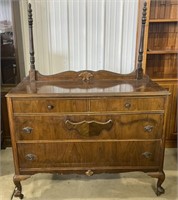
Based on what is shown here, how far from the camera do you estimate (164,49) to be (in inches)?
87.4

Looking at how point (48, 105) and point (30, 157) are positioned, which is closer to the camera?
point (48, 105)

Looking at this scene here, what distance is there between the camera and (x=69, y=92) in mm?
1608

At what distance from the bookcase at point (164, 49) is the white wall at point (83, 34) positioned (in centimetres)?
17

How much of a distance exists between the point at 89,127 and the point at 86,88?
31cm

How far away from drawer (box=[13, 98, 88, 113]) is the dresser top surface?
4 cm

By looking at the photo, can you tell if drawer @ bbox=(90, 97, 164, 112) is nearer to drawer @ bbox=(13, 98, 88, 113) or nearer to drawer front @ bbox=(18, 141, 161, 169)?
drawer @ bbox=(13, 98, 88, 113)

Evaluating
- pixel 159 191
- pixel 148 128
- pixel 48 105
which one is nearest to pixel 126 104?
pixel 148 128

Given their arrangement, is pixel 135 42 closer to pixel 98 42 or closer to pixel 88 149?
pixel 98 42

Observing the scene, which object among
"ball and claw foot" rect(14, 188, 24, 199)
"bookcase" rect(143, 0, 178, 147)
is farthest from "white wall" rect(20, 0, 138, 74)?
"ball and claw foot" rect(14, 188, 24, 199)

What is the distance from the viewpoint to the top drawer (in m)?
1.58

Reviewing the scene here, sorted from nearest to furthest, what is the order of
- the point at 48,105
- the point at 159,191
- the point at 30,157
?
1. the point at 48,105
2. the point at 30,157
3. the point at 159,191

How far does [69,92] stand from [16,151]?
62 centimetres

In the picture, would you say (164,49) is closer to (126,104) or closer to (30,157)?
(126,104)

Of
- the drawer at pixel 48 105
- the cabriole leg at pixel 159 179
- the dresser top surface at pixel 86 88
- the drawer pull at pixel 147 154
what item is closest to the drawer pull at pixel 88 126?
the drawer at pixel 48 105
